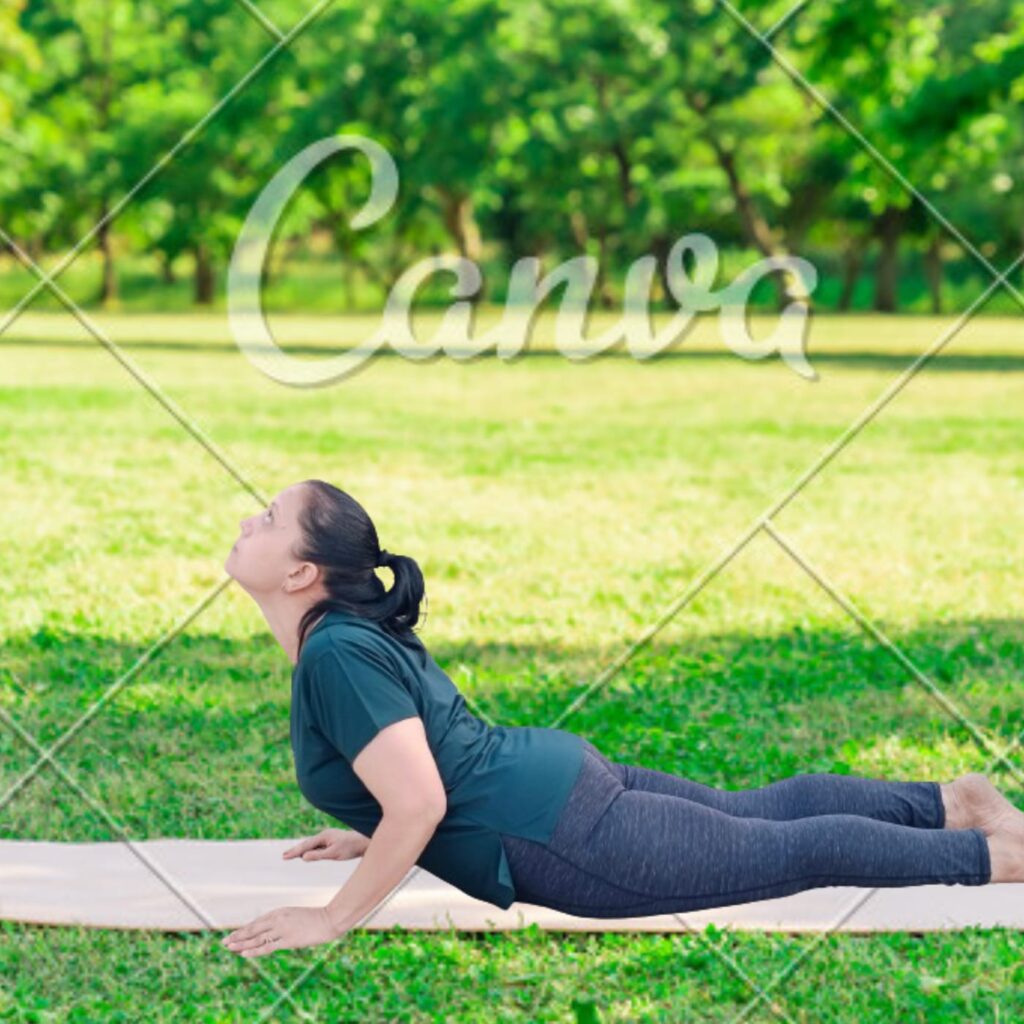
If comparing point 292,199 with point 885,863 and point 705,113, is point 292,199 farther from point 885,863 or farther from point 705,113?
point 885,863

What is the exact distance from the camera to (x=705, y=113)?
30.0 metres

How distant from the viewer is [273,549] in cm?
312

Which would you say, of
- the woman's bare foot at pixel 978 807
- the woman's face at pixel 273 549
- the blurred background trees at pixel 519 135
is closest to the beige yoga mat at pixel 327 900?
the woman's bare foot at pixel 978 807

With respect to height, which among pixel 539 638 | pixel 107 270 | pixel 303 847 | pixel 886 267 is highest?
pixel 886 267

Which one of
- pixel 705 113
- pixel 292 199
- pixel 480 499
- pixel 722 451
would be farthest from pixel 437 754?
pixel 292 199

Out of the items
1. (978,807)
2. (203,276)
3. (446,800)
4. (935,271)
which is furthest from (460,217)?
Answer: (446,800)

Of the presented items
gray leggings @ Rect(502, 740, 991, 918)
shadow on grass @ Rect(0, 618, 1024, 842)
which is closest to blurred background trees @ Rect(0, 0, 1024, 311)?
shadow on grass @ Rect(0, 618, 1024, 842)

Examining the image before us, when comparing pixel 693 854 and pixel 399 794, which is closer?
pixel 399 794

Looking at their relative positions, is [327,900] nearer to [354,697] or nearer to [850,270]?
[354,697]

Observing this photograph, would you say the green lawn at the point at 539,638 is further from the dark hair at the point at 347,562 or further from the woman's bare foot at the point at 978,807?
the dark hair at the point at 347,562

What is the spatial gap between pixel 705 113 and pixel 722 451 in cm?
1967

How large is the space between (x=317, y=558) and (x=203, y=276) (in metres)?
40.8

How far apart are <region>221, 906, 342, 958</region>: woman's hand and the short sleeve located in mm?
351

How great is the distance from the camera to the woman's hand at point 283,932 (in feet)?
10.3
